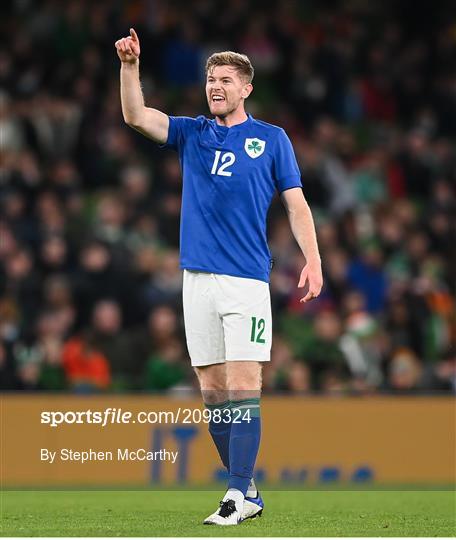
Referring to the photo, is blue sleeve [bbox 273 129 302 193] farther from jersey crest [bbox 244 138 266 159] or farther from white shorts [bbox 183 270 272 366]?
white shorts [bbox 183 270 272 366]

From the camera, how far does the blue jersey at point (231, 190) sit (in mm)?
7422

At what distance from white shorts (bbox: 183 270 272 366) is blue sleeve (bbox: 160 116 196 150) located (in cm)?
72

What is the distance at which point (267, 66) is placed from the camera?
18.9 meters

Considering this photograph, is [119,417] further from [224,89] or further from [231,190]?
[224,89]

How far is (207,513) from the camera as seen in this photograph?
7.87m

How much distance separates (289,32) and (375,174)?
2.61m

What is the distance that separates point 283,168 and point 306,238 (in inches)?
16.4

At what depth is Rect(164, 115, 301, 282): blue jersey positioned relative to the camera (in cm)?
742

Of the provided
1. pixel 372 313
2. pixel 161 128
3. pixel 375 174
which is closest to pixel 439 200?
pixel 375 174

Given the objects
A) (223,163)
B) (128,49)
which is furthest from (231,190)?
(128,49)

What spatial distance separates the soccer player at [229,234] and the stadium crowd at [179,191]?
214 inches

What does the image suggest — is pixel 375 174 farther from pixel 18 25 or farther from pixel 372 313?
pixel 18 25

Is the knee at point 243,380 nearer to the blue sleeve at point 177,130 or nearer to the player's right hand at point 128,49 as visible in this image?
the blue sleeve at point 177,130

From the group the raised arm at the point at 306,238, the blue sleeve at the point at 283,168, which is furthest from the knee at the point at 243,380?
the blue sleeve at the point at 283,168
